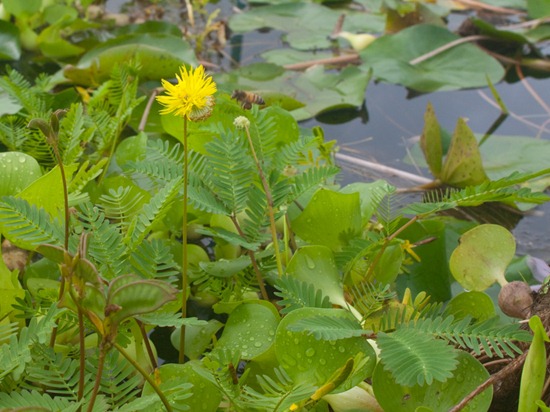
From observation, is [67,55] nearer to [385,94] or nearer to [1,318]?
[385,94]

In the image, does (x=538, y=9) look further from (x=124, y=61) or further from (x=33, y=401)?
(x=33, y=401)

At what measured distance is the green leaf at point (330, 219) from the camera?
2.64 ft

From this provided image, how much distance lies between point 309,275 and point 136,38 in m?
0.97

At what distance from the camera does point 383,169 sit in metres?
1.24

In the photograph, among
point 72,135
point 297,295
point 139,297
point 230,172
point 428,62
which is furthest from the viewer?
point 428,62

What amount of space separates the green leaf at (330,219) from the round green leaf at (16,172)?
31 centimetres

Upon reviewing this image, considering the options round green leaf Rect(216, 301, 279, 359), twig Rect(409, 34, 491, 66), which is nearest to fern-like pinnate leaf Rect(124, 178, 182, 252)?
round green leaf Rect(216, 301, 279, 359)

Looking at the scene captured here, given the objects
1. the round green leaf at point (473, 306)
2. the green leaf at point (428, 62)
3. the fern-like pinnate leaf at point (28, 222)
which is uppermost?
the fern-like pinnate leaf at point (28, 222)

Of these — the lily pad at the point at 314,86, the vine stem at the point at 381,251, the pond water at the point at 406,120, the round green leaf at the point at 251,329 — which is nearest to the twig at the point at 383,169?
the pond water at the point at 406,120

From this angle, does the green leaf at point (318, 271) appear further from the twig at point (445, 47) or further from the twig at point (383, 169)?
the twig at point (445, 47)

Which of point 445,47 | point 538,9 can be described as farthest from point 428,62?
point 538,9

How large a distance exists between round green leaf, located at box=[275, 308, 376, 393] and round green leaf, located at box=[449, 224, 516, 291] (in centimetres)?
24

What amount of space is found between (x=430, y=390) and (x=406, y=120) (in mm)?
891

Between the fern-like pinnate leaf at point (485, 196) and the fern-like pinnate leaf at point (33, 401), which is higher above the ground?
the fern-like pinnate leaf at point (485, 196)
